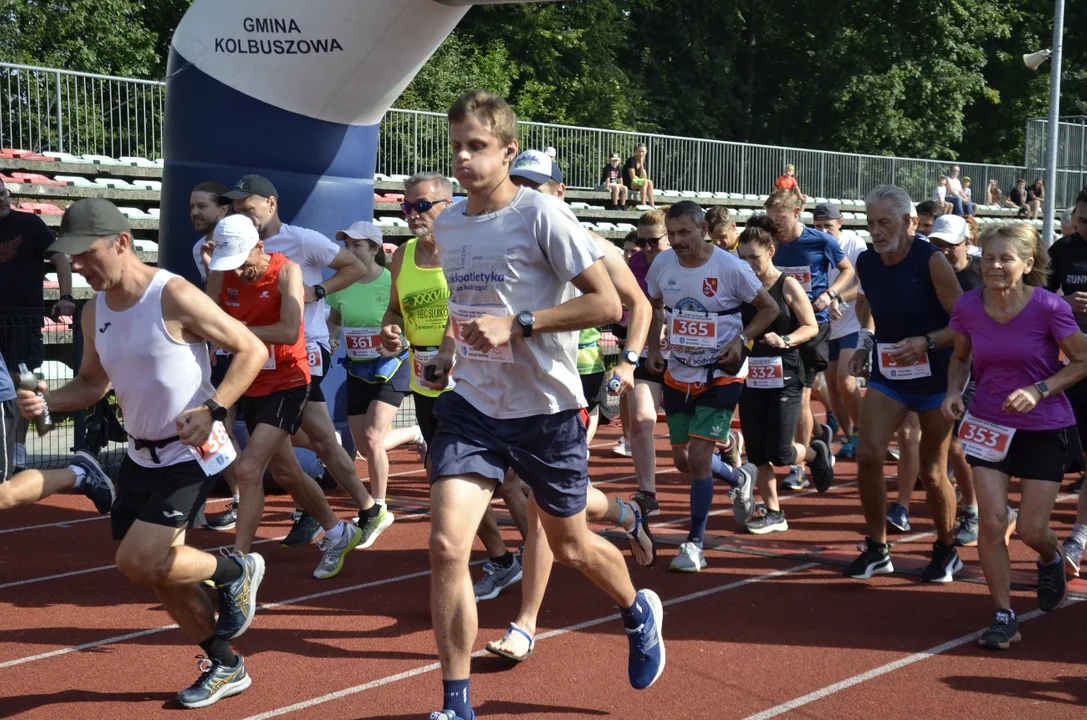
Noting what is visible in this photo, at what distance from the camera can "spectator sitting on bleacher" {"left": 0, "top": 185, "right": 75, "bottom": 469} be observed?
30.7 ft

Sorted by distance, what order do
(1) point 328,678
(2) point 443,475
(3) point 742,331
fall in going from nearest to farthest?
(2) point 443,475
(1) point 328,678
(3) point 742,331

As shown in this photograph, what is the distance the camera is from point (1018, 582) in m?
6.92

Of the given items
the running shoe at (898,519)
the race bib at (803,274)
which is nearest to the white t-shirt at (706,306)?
the running shoe at (898,519)

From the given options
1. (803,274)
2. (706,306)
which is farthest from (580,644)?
(803,274)

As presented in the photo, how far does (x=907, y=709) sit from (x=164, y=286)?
10.2ft

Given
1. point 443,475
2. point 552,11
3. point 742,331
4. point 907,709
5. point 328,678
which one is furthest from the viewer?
point 552,11

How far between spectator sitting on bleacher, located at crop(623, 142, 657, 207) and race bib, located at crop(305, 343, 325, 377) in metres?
18.4

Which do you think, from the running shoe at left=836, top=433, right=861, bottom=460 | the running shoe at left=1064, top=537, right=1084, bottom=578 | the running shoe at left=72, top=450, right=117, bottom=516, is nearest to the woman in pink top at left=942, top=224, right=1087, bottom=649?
the running shoe at left=1064, top=537, right=1084, bottom=578

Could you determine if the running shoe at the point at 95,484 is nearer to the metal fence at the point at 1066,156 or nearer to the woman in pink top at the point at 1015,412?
the woman in pink top at the point at 1015,412

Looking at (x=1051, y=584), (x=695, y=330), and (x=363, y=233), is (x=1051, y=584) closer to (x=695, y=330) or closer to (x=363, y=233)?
(x=695, y=330)

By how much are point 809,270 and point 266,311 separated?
4.60 meters

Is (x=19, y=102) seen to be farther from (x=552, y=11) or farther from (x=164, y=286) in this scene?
(x=552, y=11)

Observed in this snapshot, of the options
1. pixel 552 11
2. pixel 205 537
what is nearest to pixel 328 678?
pixel 205 537

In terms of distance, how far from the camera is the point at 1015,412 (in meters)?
5.72
